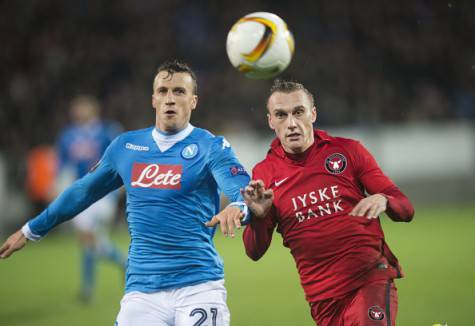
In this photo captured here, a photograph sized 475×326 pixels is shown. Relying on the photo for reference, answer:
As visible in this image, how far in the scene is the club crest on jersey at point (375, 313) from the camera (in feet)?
13.6

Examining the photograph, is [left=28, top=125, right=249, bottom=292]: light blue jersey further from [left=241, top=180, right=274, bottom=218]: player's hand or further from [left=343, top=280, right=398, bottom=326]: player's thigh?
[left=343, top=280, right=398, bottom=326]: player's thigh

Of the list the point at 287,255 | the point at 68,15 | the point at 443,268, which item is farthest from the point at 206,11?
the point at 443,268

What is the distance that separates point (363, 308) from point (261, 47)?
203cm

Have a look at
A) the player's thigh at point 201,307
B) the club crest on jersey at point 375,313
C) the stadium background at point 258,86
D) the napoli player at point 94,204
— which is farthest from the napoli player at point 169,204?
the stadium background at point 258,86

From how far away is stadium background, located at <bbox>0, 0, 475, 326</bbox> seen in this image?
1330cm

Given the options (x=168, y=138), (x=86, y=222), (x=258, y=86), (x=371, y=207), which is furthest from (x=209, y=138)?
(x=258, y=86)

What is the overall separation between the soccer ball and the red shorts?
1.75m

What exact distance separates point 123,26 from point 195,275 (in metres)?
16.6

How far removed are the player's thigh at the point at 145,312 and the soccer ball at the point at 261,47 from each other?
186 centimetres

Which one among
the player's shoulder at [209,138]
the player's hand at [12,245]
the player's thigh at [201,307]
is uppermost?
the player's shoulder at [209,138]

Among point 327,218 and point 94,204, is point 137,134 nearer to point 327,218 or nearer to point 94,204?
point 327,218

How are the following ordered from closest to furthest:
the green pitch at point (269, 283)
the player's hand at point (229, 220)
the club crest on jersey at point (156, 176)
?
the player's hand at point (229, 220) < the club crest on jersey at point (156, 176) < the green pitch at point (269, 283)

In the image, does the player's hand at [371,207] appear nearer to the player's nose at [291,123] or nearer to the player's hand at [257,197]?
the player's hand at [257,197]

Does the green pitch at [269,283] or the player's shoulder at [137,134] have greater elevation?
the player's shoulder at [137,134]
